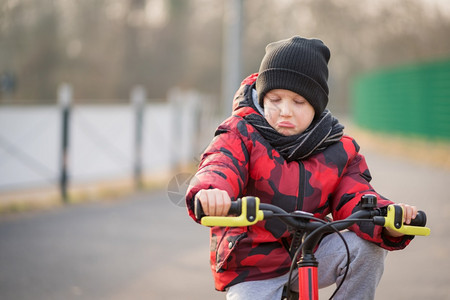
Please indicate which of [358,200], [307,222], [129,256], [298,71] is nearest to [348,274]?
[358,200]

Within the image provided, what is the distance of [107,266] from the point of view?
227 inches

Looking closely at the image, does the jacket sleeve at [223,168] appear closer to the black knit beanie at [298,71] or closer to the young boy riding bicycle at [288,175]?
the young boy riding bicycle at [288,175]

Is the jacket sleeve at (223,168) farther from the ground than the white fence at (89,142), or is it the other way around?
the jacket sleeve at (223,168)

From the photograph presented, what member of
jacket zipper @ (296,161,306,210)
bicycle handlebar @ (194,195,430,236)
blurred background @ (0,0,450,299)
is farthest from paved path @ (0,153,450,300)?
bicycle handlebar @ (194,195,430,236)

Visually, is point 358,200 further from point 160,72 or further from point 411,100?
point 160,72

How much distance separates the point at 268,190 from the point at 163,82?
35.1 meters

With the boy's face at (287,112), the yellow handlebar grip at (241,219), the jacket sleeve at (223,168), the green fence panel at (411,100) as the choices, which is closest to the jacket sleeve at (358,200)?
the boy's face at (287,112)

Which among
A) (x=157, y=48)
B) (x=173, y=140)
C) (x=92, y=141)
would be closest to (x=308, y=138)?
(x=92, y=141)

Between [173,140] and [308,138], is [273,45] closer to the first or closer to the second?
[308,138]

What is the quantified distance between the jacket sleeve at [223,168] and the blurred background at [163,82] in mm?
85

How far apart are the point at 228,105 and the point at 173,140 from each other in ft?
10.7

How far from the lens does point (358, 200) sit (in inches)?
104

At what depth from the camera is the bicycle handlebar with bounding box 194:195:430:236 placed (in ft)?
6.80

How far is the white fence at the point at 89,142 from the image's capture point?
8805 mm
